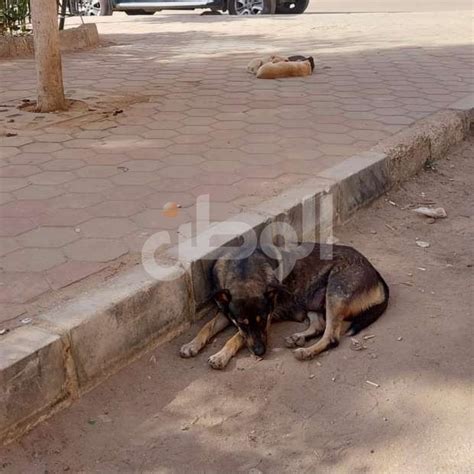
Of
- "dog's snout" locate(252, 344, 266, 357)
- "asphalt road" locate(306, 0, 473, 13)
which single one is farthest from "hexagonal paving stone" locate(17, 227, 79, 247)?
"asphalt road" locate(306, 0, 473, 13)

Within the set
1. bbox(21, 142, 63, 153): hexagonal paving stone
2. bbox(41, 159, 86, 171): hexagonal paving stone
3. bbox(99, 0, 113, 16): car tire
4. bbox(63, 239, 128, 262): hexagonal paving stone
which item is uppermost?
bbox(99, 0, 113, 16): car tire

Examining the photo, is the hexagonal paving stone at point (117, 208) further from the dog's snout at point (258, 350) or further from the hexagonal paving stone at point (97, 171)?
the dog's snout at point (258, 350)

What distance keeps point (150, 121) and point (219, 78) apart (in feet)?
6.87

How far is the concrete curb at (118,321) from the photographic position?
248cm

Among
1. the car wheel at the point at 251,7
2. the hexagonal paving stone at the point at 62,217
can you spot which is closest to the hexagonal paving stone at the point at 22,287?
the hexagonal paving stone at the point at 62,217

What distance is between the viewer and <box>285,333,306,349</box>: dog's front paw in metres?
3.15

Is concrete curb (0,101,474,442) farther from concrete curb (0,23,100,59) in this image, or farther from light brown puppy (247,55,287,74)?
concrete curb (0,23,100,59)

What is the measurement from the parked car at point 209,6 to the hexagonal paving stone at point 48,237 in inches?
483

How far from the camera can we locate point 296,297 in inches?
134

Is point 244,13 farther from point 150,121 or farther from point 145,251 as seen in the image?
point 145,251

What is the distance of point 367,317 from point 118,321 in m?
1.17

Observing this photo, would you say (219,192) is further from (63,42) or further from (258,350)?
(63,42)

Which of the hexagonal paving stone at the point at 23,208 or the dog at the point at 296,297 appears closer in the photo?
the dog at the point at 296,297

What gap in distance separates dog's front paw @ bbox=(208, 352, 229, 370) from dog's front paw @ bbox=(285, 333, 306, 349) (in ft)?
1.02
